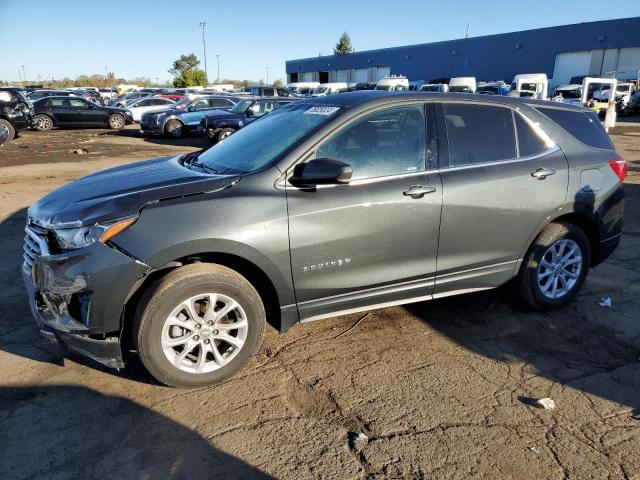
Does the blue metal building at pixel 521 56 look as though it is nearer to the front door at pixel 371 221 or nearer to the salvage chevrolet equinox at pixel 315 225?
the salvage chevrolet equinox at pixel 315 225

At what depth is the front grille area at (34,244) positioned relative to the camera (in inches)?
121

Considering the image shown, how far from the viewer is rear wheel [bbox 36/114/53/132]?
22.3 meters

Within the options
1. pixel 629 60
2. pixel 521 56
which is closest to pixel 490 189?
pixel 629 60

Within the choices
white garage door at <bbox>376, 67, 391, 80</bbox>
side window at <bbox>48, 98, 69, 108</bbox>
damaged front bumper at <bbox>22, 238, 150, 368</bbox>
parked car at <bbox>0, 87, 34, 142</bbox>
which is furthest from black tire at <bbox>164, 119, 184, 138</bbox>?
white garage door at <bbox>376, 67, 391, 80</bbox>

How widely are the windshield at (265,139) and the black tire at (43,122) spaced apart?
71.7 feet

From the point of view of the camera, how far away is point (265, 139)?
12.5 feet

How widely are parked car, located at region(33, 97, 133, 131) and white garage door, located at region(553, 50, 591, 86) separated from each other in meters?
35.2

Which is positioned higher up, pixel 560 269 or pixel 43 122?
pixel 560 269

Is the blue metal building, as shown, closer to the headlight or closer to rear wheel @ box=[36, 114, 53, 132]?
rear wheel @ box=[36, 114, 53, 132]

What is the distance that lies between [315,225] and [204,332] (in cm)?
98

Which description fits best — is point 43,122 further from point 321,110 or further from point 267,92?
point 321,110

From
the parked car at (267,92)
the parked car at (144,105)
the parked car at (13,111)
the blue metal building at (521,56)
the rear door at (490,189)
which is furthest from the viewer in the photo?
the blue metal building at (521,56)

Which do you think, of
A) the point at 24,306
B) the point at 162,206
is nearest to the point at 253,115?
the point at 24,306

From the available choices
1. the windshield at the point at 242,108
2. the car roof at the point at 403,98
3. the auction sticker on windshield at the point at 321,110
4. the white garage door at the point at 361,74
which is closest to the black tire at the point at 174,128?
the windshield at the point at 242,108
